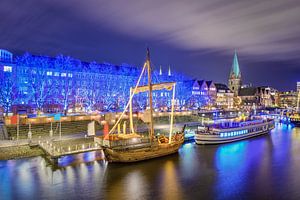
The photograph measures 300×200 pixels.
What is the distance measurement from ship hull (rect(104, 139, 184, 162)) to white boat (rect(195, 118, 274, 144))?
10.1 metres

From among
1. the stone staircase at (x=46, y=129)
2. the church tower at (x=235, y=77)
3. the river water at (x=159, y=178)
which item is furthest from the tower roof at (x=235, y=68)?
the river water at (x=159, y=178)

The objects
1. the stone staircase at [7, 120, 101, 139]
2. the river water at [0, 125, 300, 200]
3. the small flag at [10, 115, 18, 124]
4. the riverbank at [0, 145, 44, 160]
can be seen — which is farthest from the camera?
the small flag at [10, 115, 18, 124]

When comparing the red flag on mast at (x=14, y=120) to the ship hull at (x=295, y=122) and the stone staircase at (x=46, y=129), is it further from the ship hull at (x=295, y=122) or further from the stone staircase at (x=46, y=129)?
the ship hull at (x=295, y=122)

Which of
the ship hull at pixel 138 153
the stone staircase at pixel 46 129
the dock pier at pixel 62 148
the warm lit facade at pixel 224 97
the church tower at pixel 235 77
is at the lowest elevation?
the ship hull at pixel 138 153

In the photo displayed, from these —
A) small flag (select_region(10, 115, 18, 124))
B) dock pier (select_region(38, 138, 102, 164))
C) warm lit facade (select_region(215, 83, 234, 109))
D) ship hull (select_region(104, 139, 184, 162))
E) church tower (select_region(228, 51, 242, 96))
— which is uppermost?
church tower (select_region(228, 51, 242, 96))

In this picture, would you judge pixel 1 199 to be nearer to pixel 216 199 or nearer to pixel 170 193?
pixel 170 193

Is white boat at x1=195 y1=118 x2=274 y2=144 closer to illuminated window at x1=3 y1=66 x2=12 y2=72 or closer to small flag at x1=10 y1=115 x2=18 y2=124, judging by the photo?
small flag at x1=10 y1=115 x2=18 y2=124

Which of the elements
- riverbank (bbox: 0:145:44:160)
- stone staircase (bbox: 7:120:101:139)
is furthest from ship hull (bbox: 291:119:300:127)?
riverbank (bbox: 0:145:44:160)

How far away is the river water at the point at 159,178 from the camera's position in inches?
936

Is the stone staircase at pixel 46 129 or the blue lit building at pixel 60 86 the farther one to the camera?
the blue lit building at pixel 60 86

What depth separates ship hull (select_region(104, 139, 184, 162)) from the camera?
32.7m

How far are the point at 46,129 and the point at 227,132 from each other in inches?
1206

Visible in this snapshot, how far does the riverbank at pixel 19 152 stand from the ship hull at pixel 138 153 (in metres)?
9.66

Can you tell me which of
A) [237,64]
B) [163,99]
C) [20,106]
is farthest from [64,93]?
[237,64]
